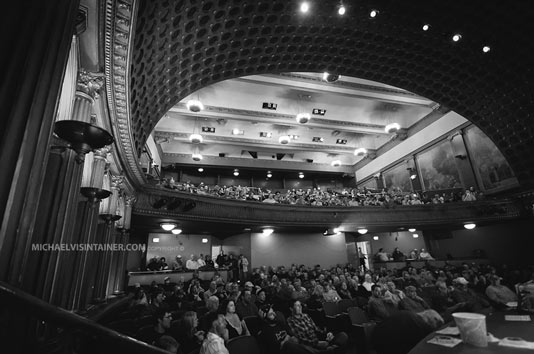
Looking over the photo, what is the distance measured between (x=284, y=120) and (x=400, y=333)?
14.1 m

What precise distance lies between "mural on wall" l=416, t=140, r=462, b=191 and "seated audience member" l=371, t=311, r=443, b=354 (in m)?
15.6

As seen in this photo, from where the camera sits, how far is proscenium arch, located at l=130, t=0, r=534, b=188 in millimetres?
6395

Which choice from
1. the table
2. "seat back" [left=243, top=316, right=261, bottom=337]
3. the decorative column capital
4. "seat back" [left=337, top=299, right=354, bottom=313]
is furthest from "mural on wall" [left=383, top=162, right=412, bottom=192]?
the decorative column capital

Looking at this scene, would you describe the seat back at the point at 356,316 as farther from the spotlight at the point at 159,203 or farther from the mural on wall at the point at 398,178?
the mural on wall at the point at 398,178

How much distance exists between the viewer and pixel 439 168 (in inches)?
648

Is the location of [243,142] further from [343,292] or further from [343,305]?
[343,305]

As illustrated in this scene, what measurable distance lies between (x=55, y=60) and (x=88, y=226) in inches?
146

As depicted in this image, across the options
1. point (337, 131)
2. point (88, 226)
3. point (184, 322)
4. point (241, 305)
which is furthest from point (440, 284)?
point (337, 131)

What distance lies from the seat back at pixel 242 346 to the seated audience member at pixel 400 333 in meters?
1.54

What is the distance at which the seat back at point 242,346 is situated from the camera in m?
3.32

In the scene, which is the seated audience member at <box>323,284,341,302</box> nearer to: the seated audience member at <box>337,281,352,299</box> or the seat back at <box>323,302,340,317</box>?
the seated audience member at <box>337,281,352,299</box>

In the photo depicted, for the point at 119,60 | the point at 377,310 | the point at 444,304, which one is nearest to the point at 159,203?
the point at 119,60

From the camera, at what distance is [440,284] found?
732 centimetres

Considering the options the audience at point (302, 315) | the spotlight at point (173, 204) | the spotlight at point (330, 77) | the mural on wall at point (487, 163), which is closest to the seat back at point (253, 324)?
the audience at point (302, 315)
